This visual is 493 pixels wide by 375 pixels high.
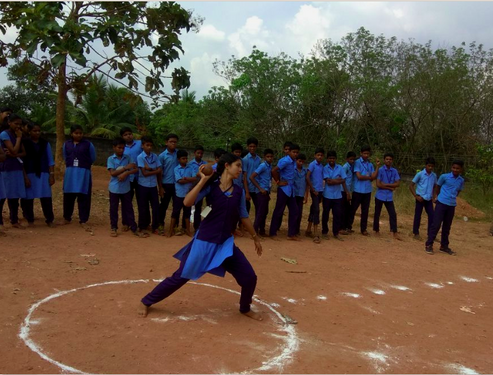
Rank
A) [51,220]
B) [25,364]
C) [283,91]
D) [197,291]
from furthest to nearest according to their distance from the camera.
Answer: [283,91] < [51,220] < [197,291] < [25,364]

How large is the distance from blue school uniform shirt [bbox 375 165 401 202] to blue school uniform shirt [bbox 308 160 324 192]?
138 cm

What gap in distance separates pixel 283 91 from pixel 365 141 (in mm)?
4492

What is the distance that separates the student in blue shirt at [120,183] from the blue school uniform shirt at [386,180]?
16.1 feet

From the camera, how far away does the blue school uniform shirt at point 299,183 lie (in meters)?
9.00

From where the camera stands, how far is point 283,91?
60.7ft

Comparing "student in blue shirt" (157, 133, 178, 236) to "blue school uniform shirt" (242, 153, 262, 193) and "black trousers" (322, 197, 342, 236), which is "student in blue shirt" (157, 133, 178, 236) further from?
"black trousers" (322, 197, 342, 236)

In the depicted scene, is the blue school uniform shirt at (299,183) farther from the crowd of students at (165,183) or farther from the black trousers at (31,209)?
the black trousers at (31,209)

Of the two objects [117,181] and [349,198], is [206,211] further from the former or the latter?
[349,198]

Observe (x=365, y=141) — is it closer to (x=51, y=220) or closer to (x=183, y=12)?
(x=183, y=12)

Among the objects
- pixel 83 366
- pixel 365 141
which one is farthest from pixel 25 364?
pixel 365 141

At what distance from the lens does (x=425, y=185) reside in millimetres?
9531

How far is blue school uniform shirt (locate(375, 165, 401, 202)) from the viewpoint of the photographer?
32.3 ft

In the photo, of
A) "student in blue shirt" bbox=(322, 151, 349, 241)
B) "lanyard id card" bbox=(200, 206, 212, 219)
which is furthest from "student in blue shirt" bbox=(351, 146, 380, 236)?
"lanyard id card" bbox=(200, 206, 212, 219)

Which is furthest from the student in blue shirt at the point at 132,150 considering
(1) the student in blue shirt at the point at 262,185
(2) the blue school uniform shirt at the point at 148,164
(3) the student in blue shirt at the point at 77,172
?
(1) the student in blue shirt at the point at 262,185
